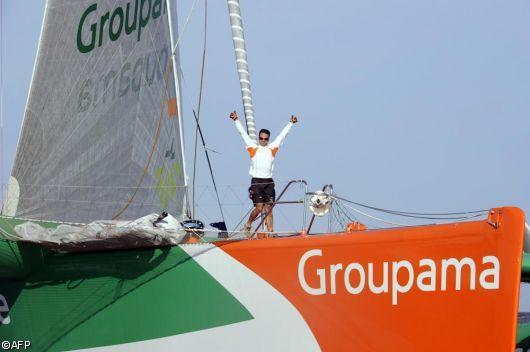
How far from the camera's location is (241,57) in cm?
815

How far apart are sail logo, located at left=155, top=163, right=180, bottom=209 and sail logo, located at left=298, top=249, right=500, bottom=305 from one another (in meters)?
2.02

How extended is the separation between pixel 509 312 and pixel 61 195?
163 inches

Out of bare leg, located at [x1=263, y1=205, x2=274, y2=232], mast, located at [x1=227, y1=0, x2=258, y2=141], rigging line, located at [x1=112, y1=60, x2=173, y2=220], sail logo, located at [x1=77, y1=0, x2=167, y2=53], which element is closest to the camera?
bare leg, located at [x1=263, y1=205, x2=274, y2=232]

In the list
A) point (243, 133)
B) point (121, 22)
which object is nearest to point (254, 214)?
point (243, 133)

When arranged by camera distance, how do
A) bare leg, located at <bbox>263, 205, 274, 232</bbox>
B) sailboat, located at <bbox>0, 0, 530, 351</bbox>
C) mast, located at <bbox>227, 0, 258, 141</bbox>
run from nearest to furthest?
sailboat, located at <bbox>0, 0, 530, 351</bbox> → bare leg, located at <bbox>263, 205, 274, 232</bbox> → mast, located at <bbox>227, 0, 258, 141</bbox>

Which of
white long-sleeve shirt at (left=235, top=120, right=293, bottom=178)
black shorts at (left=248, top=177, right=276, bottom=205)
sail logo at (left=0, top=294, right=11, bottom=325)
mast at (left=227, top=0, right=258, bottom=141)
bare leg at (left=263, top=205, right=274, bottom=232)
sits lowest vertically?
sail logo at (left=0, top=294, right=11, bottom=325)

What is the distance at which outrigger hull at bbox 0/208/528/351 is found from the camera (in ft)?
19.2

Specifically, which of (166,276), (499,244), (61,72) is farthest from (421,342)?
(61,72)

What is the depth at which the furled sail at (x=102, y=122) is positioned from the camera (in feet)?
26.2

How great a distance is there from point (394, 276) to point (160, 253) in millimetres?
1826

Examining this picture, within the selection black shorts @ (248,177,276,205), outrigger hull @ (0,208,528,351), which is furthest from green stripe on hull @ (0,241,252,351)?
black shorts @ (248,177,276,205)

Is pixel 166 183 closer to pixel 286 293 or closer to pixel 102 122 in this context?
pixel 102 122

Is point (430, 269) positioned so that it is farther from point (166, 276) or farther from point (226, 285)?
point (166, 276)

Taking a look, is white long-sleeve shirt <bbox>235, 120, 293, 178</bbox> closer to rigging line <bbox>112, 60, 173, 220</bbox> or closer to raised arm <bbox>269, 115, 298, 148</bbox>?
raised arm <bbox>269, 115, 298, 148</bbox>
